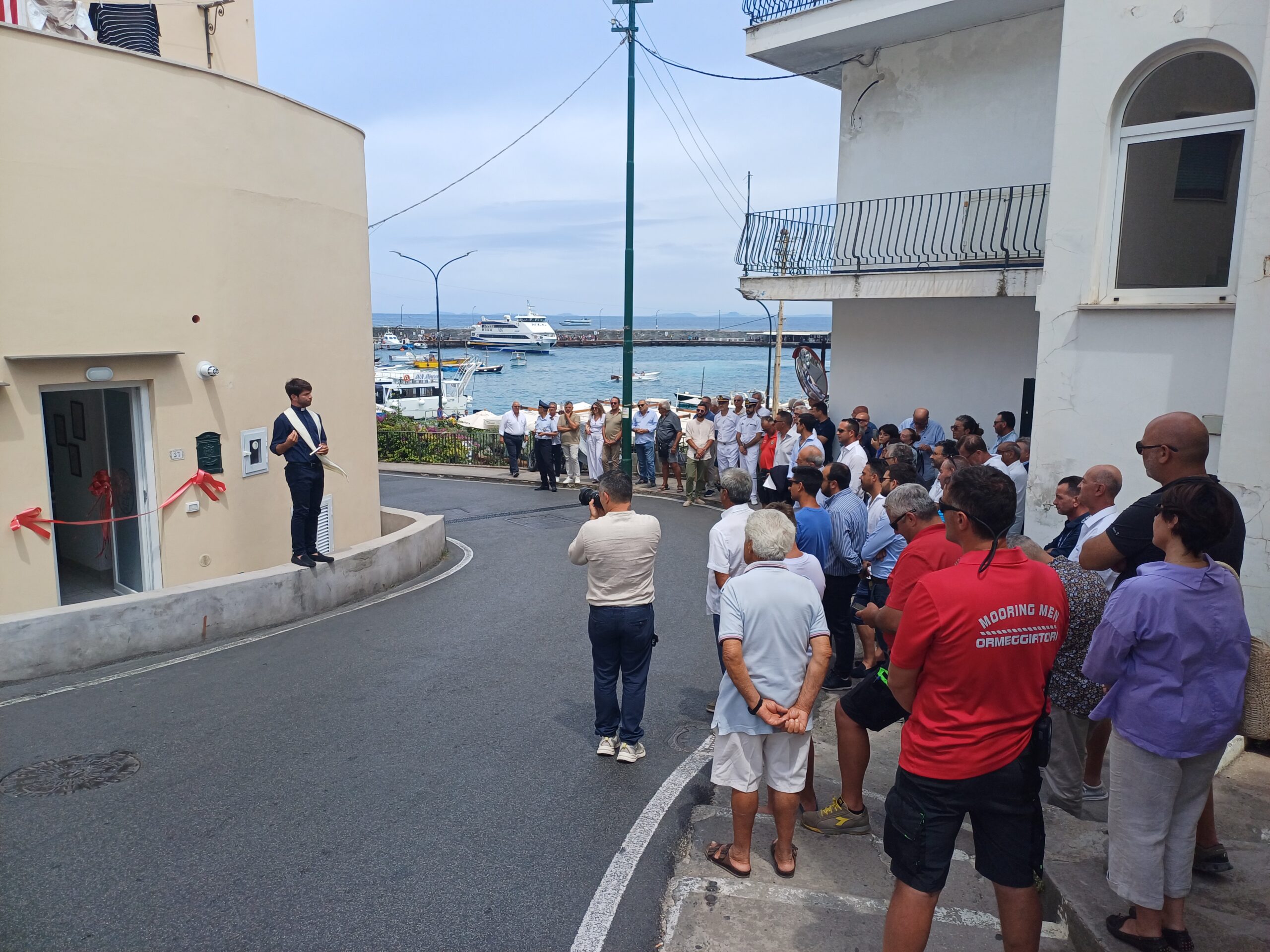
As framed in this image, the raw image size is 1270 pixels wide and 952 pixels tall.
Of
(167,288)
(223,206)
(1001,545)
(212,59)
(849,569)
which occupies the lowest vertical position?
(849,569)

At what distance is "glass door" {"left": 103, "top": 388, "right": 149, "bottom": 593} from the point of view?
9.45 metres

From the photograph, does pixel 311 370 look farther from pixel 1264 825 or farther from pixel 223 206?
pixel 1264 825

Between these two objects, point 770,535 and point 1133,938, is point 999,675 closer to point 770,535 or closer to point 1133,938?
point 770,535

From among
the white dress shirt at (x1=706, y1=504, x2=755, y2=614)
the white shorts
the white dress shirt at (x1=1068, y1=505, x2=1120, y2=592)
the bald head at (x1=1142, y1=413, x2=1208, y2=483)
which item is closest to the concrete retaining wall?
the white dress shirt at (x1=706, y1=504, x2=755, y2=614)

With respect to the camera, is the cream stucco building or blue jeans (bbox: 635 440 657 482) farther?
blue jeans (bbox: 635 440 657 482)

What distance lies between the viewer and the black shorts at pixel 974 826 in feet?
11.1

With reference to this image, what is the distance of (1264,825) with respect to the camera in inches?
190

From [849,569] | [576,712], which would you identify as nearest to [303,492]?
[576,712]

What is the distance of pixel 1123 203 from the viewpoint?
8109 mm

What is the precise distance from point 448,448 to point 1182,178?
18.3m

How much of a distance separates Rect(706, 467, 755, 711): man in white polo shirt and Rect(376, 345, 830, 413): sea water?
240 ft

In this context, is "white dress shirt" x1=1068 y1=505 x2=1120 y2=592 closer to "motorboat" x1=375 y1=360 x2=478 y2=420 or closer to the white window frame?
the white window frame

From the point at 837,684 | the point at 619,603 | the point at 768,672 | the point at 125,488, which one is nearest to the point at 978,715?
the point at 768,672

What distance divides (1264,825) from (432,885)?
422 centimetres
